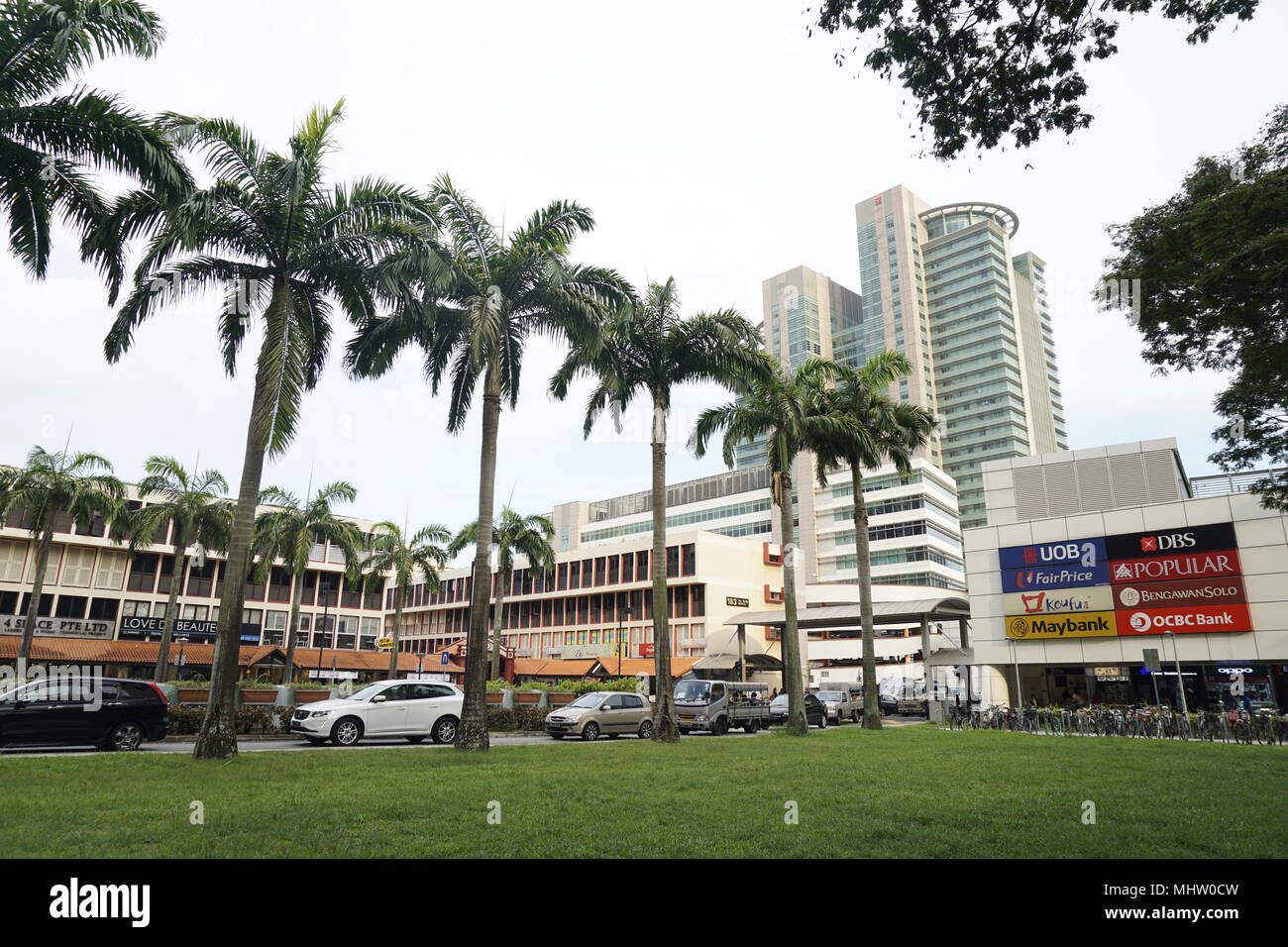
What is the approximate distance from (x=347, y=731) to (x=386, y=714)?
1022 mm

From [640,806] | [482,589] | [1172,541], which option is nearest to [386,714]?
[482,589]

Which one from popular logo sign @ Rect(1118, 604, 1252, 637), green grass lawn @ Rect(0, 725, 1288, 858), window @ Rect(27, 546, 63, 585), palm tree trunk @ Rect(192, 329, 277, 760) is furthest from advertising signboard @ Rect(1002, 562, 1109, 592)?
window @ Rect(27, 546, 63, 585)

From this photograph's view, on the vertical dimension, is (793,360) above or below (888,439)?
above

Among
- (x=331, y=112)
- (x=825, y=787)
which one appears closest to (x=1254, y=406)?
(x=825, y=787)

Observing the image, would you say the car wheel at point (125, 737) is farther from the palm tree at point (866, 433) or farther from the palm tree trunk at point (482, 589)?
the palm tree at point (866, 433)

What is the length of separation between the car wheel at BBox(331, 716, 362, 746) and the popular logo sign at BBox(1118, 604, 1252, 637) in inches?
1248

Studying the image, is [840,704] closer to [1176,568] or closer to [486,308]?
[1176,568]

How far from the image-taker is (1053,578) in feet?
120

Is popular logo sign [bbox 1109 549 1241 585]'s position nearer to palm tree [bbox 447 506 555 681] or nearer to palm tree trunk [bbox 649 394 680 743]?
palm tree trunk [bbox 649 394 680 743]

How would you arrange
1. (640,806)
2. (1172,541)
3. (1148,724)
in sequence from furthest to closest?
(1172,541), (1148,724), (640,806)

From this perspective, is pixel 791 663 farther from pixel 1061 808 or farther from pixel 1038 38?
pixel 1038 38

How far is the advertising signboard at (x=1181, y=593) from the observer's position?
105 ft
